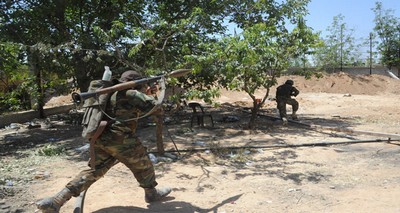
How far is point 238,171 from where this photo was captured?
5375 millimetres

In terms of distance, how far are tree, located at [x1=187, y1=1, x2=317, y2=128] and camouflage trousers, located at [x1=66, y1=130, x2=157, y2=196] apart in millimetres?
2363

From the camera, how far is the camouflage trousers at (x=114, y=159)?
3.62 metres

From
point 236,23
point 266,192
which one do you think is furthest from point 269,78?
Result: point 266,192

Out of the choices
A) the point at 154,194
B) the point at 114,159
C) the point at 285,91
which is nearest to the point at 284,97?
the point at 285,91

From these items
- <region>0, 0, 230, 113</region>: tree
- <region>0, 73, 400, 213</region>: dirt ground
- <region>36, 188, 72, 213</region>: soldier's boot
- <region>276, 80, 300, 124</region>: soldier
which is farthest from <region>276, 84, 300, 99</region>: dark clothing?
<region>36, 188, 72, 213</region>: soldier's boot

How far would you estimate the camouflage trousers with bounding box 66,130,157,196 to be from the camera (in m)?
3.62

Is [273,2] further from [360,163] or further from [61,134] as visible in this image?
[61,134]

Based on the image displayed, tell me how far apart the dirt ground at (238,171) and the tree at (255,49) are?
1290mm

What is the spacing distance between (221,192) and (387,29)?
2465 centimetres

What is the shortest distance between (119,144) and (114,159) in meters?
0.28

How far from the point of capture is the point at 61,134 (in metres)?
9.90

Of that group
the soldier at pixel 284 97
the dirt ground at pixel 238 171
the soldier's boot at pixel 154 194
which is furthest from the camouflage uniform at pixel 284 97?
the soldier's boot at pixel 154 194

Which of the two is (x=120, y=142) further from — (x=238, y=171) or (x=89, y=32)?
(x=89, y=32)

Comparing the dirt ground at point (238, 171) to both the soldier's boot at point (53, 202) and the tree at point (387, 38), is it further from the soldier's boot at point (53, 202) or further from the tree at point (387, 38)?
the tree at point (387, 38)
